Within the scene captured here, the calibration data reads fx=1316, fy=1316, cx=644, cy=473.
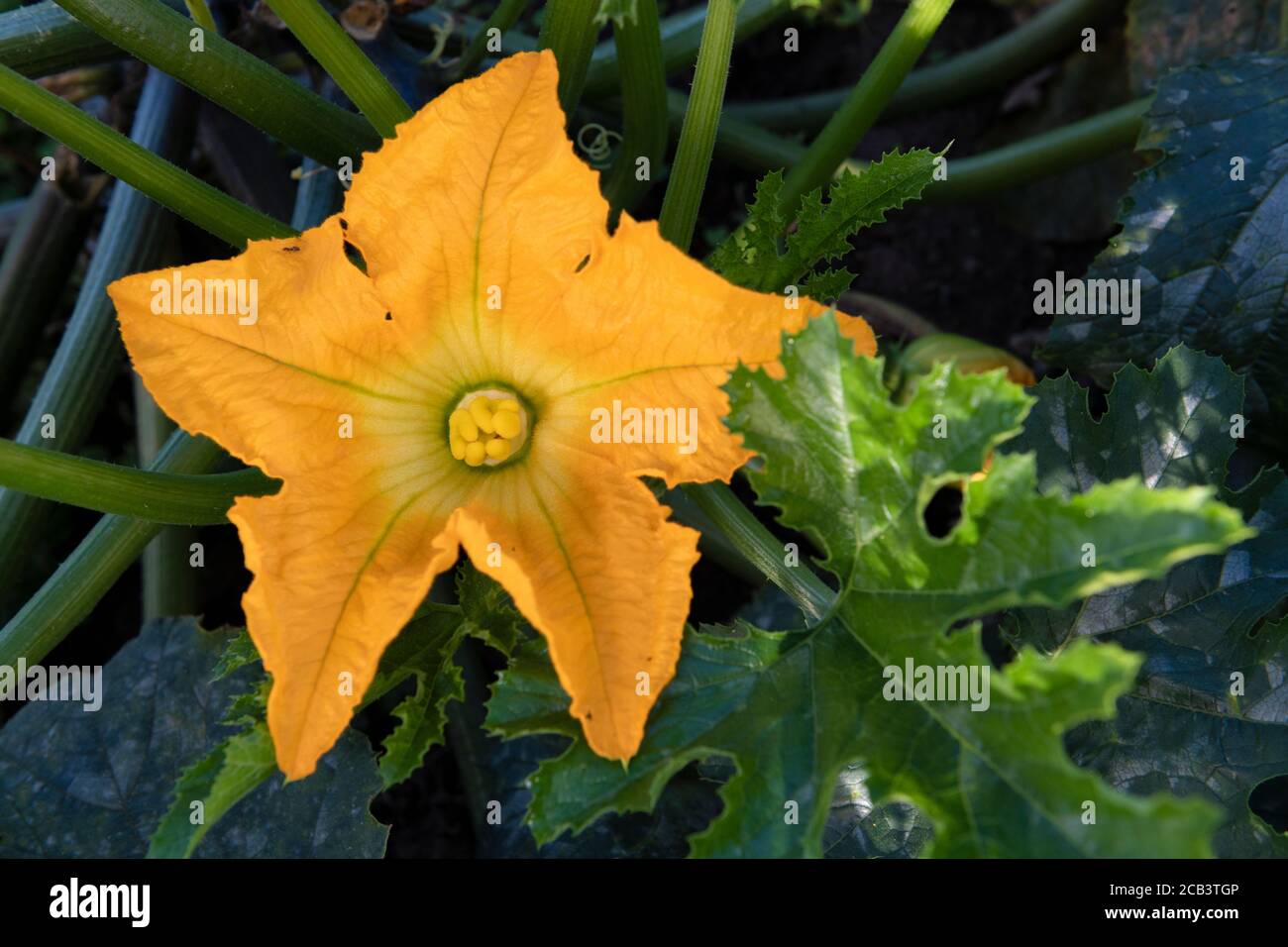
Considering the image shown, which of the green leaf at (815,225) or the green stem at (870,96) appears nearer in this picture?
the green leaf at (815,225)

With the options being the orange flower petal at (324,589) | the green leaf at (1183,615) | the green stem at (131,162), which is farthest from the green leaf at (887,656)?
the green stem at (131,162)

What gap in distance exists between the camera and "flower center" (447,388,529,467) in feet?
5.13

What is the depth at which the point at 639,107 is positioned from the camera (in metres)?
1.90

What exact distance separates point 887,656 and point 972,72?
1.83 meters

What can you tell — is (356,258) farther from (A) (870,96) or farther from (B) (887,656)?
(B) (887,656)

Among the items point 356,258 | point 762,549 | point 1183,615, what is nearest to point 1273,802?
point 1183,615

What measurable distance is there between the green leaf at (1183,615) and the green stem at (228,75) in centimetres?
110

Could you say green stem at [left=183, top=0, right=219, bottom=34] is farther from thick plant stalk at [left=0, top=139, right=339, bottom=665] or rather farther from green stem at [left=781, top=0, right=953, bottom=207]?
green stem at [left=781, top=0, right=953, bottom=207]

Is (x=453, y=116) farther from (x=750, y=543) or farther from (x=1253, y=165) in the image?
(x=1253, y=165)

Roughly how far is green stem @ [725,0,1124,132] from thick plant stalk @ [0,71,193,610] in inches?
46.5

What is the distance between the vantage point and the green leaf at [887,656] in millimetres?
1259

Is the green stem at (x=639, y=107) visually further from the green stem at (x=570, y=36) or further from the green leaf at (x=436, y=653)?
the green leaf at (x=436, y=653)

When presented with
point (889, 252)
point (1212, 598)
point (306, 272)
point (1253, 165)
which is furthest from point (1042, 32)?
point (306, 272)

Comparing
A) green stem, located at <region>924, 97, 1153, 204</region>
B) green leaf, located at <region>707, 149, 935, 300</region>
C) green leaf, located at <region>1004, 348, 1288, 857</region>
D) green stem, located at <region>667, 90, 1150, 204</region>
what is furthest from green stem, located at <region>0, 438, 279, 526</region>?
green stem, located at <region>924, 97, 1153, 204</region>
